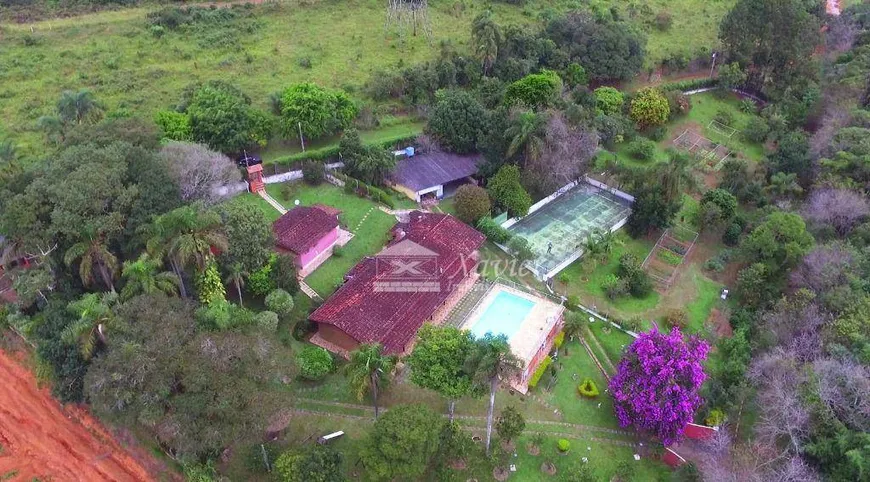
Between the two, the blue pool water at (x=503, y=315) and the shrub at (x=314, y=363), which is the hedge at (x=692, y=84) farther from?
the shrub at (x=314, y=363)

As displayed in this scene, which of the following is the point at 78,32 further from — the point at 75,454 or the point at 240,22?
the point at 75,454

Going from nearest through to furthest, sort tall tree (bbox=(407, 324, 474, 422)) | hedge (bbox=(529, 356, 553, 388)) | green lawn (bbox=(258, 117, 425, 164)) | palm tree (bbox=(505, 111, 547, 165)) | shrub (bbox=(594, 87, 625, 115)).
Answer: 1. tall tree (bbox=(407, 324, 474, 422))
2. hedge (bbox=(529, 356, 553, 388))
3. palm tree (bbox=(505, 111, 547, 165))
4. green lawn (bbox=(258, 117, 425, 164))
5. shrub (bbox=(594, 87, 625, 115))

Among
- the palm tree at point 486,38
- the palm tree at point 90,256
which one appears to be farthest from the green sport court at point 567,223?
the palm tree at point 90,256

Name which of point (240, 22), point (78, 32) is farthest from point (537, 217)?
point (78, 32)

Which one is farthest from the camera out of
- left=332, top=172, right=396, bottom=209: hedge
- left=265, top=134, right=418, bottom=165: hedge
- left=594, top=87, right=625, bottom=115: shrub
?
left=594, top=87, right=625, bottom=115: shrub

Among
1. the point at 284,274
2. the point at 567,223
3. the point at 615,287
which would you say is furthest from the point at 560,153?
the point at 284,274

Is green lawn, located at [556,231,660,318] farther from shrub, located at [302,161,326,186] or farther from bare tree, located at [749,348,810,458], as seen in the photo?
shrub, located at [302,161,326,186]

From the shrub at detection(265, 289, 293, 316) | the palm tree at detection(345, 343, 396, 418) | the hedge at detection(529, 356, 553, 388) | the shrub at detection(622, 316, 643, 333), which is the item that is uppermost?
the palm tree at detection(345, 343, 396, 418)

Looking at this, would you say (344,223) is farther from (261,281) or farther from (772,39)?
(772,39)

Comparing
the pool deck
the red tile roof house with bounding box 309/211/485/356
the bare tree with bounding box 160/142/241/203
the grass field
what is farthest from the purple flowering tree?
the grass field
